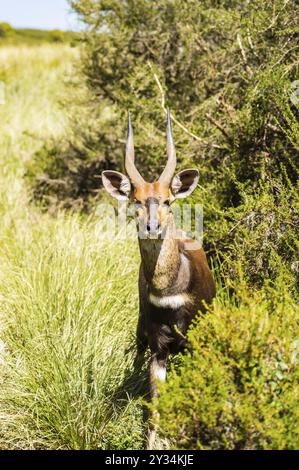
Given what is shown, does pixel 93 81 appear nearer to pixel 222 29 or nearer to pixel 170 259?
pixel 222 29

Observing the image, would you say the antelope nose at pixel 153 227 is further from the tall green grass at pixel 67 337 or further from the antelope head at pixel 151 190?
the tall green grass at pixel 67 337

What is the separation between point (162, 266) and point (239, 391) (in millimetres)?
1022

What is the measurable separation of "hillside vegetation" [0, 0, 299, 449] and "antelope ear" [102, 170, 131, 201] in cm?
91

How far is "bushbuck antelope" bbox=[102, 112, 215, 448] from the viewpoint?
396 cm

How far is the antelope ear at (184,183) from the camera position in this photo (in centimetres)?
428

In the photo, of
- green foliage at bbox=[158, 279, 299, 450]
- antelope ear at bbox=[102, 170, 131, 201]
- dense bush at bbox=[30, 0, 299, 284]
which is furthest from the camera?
dense bush at bbox=[30, 0, 299, 284]

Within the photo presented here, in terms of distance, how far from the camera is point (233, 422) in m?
3.25

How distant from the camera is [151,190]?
3969 millimetres

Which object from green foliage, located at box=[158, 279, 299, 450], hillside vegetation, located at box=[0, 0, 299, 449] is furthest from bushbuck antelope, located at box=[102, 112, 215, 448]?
green foliage, located at box=[158, 279, 299, 450]

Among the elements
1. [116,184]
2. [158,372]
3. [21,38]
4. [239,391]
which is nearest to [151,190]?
[116,184]

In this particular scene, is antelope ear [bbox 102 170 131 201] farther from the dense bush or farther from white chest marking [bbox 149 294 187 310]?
the dense bush
